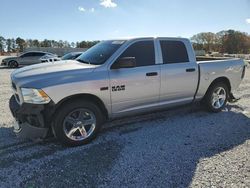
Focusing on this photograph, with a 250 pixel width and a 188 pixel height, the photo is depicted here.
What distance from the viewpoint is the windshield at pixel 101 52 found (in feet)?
15.9

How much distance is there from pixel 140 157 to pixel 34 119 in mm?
1817

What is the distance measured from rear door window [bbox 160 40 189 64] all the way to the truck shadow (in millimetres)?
1413

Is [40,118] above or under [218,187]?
above

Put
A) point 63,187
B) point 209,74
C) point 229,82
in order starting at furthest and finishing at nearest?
point 229,82, point 209,74, point 63,187


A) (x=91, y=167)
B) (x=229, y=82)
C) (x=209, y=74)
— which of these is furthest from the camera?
(x=229, y=82)

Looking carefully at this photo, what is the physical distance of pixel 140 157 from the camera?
404cm

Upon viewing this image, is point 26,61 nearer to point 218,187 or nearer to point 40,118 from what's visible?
point 40,118

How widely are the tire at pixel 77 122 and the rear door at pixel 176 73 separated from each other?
161 centimetres

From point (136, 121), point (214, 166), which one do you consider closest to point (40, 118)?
point (136, 121)

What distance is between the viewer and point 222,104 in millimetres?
6664

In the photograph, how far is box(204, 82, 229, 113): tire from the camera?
6.31 metres

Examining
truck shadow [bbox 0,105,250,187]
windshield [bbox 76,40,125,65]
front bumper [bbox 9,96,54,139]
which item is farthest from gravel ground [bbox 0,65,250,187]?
windshield [bbox 76,40,125,65]

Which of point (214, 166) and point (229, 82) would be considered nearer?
point (214, 166)

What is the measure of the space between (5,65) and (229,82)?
20.6 metres
